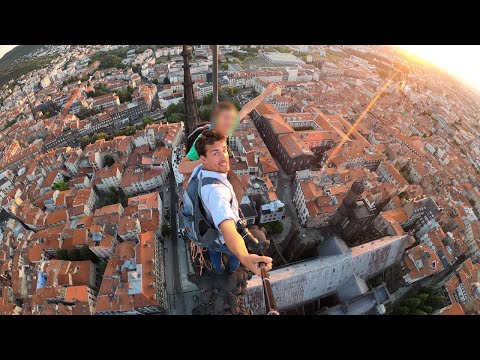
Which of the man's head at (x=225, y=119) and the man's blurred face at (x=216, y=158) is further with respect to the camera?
the man's head at (x=225, y=119)

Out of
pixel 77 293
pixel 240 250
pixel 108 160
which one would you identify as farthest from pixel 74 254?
pixel 240 250

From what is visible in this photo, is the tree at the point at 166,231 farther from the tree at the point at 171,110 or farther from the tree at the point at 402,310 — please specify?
the tree at the point at 171,110

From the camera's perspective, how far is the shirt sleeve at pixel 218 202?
1610 millimetres

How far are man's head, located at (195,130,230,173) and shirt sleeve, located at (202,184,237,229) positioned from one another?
17 cm

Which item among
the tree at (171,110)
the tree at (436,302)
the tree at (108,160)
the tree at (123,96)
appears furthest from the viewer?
the tree at (123,96)

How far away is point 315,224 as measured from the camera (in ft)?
38.2

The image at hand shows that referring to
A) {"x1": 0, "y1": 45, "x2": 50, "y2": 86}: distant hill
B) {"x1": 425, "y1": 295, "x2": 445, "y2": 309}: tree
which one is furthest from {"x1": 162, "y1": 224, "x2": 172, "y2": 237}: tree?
{"x1": 0, "y1": 45, "x2": 50, "y2": 86}: distant hill

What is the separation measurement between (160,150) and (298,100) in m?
13.5

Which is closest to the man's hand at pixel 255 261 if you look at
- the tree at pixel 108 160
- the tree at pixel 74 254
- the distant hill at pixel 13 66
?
the tree at pixel 74 254

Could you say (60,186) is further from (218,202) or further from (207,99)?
(218,202)

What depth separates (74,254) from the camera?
11.1m

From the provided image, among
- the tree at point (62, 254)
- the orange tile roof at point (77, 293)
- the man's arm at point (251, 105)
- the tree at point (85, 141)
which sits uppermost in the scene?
the tree at point (85, 141)

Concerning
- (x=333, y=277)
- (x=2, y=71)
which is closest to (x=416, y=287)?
(x=333, y=277)
